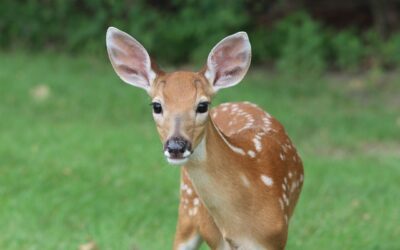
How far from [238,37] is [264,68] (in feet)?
28.8

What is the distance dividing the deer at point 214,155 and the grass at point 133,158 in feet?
4.22

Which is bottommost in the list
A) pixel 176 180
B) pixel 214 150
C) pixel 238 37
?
pixel 176 180

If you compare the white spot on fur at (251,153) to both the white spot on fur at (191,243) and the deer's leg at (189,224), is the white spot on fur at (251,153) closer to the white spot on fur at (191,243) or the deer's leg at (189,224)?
the deer's leg at (189,224)

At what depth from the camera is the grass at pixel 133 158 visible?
241 inches

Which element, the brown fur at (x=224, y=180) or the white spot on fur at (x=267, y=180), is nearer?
the brown fur at (x=224, y=180)

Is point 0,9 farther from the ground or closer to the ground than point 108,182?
closer to the ground

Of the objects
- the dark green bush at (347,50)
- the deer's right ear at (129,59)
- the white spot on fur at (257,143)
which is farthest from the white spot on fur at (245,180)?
the dark green bush at (347,50)

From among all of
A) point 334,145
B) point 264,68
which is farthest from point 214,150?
point 264,68

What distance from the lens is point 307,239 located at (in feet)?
19.7

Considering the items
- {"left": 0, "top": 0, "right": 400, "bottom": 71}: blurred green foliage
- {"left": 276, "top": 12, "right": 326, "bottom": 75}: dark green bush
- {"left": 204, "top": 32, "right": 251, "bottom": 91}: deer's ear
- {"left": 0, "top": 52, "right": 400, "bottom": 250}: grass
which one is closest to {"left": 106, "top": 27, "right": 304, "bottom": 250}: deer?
{"left": 204, "top": 32, "right": 251, "bottom": 91}: deer's ear

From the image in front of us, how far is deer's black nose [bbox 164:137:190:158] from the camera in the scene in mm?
3711

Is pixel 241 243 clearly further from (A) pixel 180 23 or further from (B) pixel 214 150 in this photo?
(A) pixel 180 23

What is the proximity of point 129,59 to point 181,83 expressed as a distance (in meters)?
0.38

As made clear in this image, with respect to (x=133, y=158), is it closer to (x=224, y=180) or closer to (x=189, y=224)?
(x=189, y=224)
